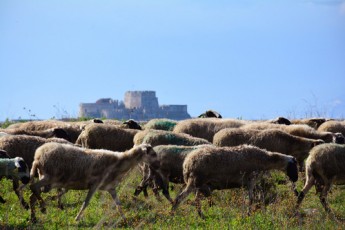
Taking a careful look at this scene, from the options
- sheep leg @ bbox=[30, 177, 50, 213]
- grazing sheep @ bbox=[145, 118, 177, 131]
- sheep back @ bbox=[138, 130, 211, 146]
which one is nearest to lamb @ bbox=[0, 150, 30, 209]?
sheep leg @ bbox=[30, 177, 50, 213]

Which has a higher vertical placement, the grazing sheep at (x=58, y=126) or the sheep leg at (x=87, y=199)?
the grazing sheep at (x=58, y=126)

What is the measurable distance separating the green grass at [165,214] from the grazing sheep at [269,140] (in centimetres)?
235

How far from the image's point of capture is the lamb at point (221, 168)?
45.3 feet

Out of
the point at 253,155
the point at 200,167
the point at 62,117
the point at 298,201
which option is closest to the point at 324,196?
the point at 298,201

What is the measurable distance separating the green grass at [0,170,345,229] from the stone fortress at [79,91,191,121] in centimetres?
6283

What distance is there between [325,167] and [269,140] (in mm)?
3655

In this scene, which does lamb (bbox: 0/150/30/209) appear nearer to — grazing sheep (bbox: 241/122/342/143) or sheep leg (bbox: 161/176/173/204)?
sheep leg (bbox: 161/176/173/204)

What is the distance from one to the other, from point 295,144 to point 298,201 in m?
4.21

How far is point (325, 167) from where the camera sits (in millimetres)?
14820

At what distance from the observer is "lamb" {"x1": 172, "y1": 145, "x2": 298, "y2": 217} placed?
13.8 m

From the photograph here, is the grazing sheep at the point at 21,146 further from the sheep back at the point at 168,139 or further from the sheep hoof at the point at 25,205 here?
the sheep back at the point at 168,139

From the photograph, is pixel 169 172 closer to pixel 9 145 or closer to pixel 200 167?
pixel 200 167

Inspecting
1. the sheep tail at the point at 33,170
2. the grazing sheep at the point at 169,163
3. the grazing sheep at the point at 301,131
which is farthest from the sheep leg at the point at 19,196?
the grazing sheep at the point at 301,131

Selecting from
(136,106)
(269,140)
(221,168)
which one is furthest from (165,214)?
(136,106)
